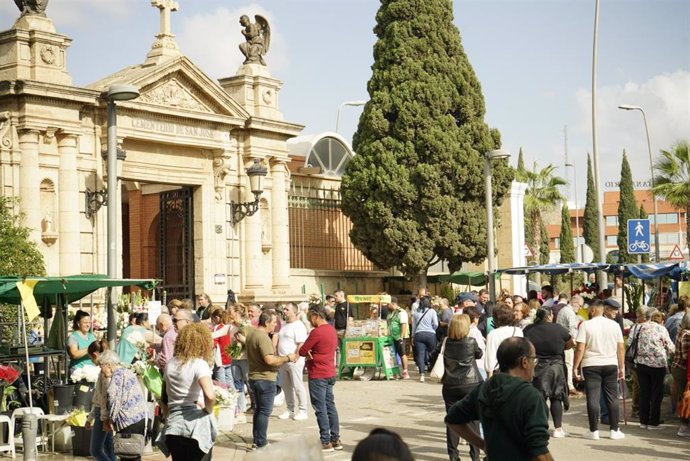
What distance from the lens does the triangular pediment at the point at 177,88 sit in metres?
24.8

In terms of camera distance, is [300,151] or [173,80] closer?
[173,80]

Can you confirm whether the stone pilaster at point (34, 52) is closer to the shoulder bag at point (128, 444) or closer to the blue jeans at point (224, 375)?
the blue jeans at point (224, 375)

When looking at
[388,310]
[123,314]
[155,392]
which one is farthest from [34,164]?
[155,392]

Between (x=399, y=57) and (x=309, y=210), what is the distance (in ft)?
16.4

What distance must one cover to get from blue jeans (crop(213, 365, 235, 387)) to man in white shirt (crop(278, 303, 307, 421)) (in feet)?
2.70

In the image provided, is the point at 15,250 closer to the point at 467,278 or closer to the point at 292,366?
the point at 292,366

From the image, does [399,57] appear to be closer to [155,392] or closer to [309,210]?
[309,210]

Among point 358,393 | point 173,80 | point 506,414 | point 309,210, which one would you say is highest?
point 173,80

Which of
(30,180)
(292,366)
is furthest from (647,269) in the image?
(30,180)

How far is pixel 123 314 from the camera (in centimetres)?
2380

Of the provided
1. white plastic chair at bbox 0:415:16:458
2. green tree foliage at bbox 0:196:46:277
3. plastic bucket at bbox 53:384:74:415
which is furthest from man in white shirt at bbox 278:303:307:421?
green tree foliage at bbox 0:196:46:277

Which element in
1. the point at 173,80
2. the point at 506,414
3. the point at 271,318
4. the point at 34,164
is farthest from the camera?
the point at 173,80

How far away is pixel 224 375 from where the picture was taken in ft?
55.0

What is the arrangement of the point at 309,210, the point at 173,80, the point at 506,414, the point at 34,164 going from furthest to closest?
the point at 309,210 < the point at 173,80 < the point at 34,164 < the point at 506,414
